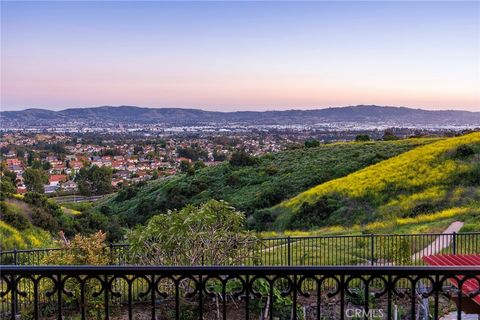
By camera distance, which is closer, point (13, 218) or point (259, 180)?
point (13, 218)

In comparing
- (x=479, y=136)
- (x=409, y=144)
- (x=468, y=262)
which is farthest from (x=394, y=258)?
(x=409, y=144)

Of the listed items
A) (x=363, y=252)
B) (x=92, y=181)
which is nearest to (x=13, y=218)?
(x=363, y=252)

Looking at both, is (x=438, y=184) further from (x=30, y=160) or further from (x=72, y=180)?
(x=30, y=160)

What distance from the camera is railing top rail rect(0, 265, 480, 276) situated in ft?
10.3

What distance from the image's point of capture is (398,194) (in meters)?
24.8

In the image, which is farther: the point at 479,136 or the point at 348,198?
the point at 479,136

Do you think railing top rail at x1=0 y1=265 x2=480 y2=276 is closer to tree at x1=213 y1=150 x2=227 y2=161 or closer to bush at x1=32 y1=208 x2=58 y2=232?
bush at x1=32 y1=208 x2=58 y2=232

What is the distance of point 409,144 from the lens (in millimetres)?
43656

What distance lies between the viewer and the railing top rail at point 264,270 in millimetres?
3152

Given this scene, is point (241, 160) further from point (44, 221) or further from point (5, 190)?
point (44, 221)

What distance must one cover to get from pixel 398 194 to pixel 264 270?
23217 mm

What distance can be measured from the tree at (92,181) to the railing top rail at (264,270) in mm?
48442

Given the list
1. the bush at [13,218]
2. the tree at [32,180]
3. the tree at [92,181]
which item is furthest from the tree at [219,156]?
the bush at [13,218]

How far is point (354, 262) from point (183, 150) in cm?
6992
